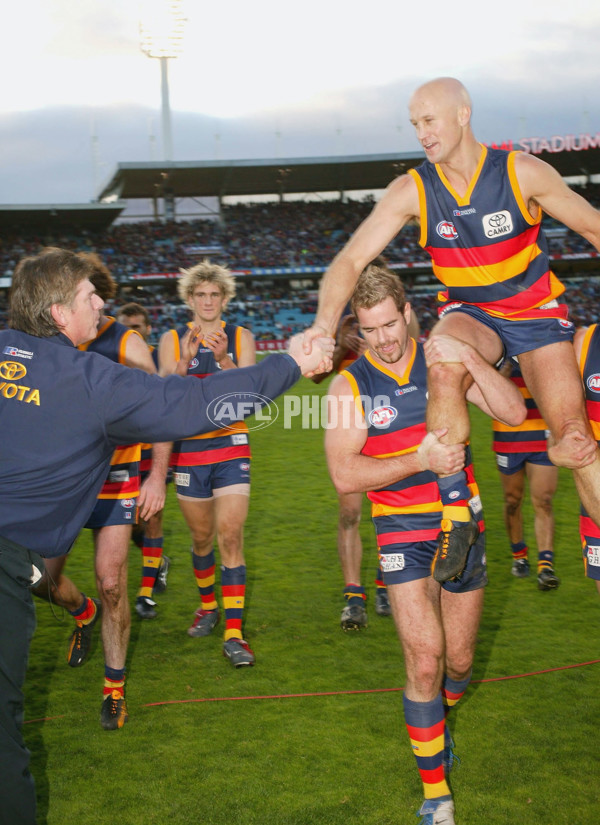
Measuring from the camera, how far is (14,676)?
121 inches

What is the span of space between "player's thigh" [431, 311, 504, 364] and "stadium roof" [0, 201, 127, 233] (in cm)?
4447

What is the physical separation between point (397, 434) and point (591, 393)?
1102mm

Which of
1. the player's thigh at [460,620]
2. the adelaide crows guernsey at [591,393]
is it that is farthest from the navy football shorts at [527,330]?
the player's thigh at [460,620]

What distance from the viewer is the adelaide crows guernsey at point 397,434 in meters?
4.25

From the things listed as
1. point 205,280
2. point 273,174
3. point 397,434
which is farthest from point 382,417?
point 273,174

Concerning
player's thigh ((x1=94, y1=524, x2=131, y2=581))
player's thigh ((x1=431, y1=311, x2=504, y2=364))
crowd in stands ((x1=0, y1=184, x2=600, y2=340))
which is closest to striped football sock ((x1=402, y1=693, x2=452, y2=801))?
player's thigh ((x1=431, y1=311, x2=504, y2=364))

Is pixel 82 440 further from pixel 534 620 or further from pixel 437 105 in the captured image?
pixel 534 620

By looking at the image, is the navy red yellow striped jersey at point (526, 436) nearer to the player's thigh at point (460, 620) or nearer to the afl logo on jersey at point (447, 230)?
the player's thigh at point (460, 620)

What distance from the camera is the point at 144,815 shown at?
403 cm

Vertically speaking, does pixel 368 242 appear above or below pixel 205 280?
above

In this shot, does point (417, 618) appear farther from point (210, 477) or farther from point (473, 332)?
point (210, 477)

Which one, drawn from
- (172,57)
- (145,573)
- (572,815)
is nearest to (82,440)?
(572,815)

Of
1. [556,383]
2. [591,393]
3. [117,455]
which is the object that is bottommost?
[117,455]

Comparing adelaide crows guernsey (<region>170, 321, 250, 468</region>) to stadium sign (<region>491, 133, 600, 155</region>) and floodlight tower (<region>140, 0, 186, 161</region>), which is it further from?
floodlight tower (<region>140, 0, 186, 161</region>)
